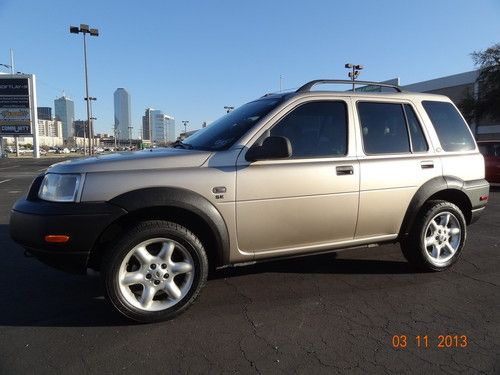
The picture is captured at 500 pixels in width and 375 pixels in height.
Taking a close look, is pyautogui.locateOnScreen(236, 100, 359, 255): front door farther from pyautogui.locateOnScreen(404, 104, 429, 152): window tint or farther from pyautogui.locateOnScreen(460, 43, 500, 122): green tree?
pyautogui.locateOnScreen(460, 43, 500, 122): green tree

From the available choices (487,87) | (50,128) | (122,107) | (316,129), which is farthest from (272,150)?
(50,128)

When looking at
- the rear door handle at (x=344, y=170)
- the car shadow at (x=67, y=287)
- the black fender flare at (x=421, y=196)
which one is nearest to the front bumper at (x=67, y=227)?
the car shadow at (x=67, y=287)

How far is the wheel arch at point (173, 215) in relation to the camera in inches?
133

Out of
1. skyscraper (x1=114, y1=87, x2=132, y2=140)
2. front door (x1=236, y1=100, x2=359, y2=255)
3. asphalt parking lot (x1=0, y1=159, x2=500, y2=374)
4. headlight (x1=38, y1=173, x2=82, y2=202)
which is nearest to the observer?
asphalt parking lot (x1=0, y1=159, x2=500, y2=374)

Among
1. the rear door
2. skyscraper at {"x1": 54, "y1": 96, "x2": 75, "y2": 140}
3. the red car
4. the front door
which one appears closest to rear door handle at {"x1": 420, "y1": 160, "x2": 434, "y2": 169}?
the rear door

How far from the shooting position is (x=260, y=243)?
12.5ft

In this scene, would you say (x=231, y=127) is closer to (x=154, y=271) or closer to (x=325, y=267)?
(x=154, y=271)

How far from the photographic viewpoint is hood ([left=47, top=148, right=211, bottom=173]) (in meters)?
3.38

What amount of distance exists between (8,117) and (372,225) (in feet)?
194

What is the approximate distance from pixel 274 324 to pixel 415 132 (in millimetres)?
2555

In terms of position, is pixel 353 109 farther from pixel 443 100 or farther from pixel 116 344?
pixel 116 344

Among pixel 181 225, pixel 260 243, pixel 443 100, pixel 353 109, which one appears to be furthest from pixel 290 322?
pixel 443 100

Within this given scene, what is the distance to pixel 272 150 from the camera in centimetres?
362

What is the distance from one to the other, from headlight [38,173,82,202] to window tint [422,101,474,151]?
3.64 m
